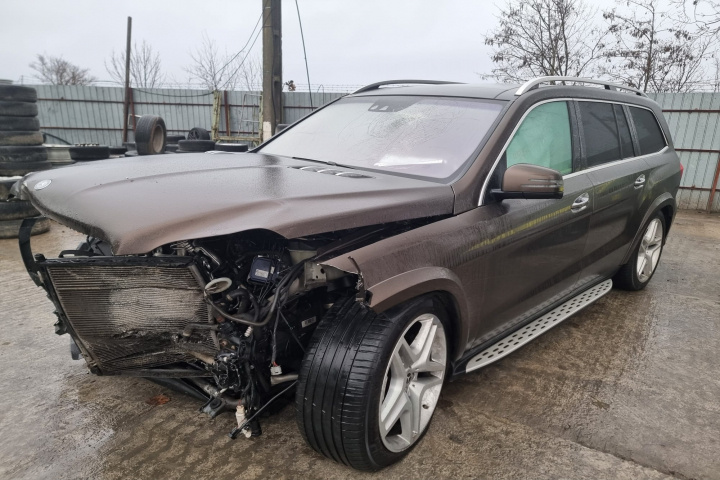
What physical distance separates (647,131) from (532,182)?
8.41ft

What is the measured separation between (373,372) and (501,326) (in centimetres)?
120

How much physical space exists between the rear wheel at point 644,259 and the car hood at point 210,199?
2845 mm

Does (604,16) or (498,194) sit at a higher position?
(604,16)

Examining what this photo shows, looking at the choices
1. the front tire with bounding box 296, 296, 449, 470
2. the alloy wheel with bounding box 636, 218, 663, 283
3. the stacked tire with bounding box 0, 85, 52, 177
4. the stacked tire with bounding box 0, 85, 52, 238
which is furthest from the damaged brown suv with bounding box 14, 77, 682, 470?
the stacked tire with bounding box 0, 85, 52, 177

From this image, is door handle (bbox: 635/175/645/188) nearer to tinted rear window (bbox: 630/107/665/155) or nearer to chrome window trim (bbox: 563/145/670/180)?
chrome window trim (bbox: 563/145/670/180)

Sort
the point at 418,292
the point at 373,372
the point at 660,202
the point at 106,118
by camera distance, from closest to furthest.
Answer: the point at 373,372
the point at 418,292
the point at 660,202
the point at 106,118

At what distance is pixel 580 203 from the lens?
10.5 ft

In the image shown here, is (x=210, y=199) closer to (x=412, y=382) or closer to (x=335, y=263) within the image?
(x=335, y=263)

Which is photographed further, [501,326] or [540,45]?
[540,45]

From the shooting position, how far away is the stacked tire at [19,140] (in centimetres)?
666

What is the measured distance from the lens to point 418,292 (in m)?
2.15

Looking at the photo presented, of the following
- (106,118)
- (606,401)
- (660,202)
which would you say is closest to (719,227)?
(660,202)

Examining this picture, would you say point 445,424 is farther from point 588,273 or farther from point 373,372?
point 588,273

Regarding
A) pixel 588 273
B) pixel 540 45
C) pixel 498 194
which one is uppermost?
pixel 540 45
